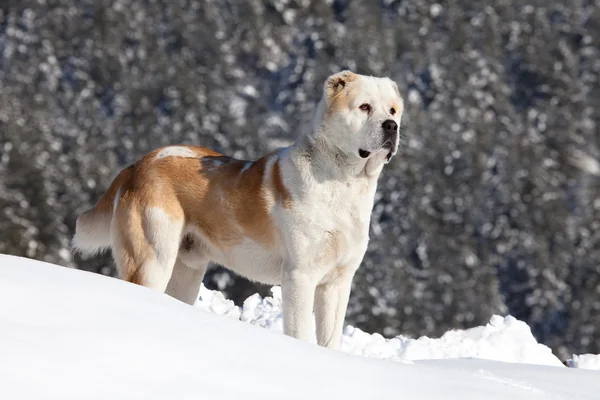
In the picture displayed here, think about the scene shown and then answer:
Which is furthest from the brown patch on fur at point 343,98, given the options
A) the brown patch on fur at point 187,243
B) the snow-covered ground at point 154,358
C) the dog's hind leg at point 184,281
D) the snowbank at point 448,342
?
the snowbank at point 448,342

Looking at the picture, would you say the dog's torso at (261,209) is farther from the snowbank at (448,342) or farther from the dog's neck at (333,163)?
the snowbank at (448,342)

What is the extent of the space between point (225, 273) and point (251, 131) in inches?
699

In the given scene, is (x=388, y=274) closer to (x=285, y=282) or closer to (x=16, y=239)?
(x=16, y=239)

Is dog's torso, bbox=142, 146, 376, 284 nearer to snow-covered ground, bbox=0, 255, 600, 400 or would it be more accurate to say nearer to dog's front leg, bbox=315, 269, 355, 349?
dog's front leg, bbox=315, 269, 355, 349

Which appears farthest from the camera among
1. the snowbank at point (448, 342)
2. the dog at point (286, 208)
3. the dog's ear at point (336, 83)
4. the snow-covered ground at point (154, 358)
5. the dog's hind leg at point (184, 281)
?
the snowbank at point (448, 342)

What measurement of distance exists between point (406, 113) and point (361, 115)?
45312 mm

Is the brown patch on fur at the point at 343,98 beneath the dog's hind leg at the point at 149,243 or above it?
above

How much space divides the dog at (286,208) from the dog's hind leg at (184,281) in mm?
84

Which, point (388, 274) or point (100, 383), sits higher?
point (100, 383)

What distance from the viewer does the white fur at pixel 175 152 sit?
6.16 meters

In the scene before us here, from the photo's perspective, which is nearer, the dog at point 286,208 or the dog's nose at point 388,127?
the dog's nose at point 388,127

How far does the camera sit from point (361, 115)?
5457 mm

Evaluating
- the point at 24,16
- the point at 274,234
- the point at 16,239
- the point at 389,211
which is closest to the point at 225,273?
the point at 16,239

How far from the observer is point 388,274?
52688 millimetres
